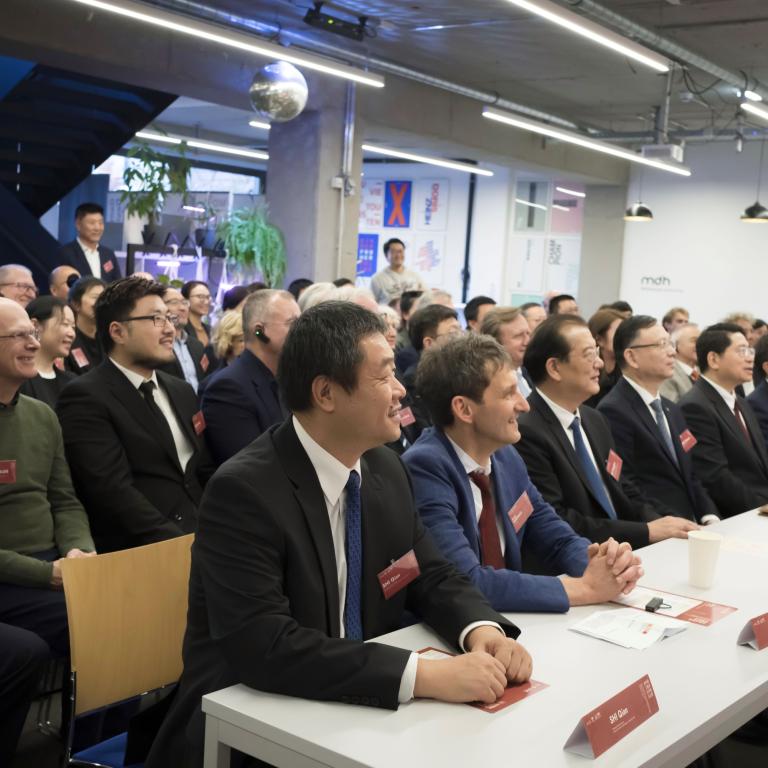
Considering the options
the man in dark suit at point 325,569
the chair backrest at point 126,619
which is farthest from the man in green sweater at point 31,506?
the man in dark suit at point 325,569

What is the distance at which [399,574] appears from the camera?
2080 mm

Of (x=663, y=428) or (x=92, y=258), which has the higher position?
(x=92, y=258)

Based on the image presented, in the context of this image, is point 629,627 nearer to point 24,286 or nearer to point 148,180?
point 24,286

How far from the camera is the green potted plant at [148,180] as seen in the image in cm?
900

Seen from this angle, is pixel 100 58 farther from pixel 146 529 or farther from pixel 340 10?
pixel 146 529

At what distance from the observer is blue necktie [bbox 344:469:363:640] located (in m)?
2.00

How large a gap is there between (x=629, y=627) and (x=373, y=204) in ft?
55.8

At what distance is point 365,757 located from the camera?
151 centimetres

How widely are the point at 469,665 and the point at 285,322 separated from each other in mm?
2539

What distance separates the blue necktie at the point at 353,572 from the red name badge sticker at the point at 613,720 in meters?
0.57

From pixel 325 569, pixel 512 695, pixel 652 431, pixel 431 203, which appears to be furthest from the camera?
pixel 431 203

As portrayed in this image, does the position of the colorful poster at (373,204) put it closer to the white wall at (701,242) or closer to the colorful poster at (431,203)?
the colorful poster at (431,203)

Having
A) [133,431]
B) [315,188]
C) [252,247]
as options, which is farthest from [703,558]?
[315,188]

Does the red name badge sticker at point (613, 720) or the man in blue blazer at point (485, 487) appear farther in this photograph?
the man in blue blazer at point (485, 487)
